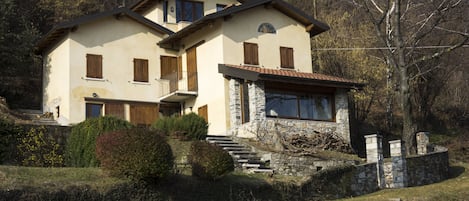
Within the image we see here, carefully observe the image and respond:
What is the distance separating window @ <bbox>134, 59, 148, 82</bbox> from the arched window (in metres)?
5.76

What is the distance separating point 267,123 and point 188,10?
10.3 meters

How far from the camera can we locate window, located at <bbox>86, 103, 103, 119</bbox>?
103 feet

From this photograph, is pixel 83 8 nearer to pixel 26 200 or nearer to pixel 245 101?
pixel 245 101

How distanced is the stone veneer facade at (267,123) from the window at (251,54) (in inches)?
75.9

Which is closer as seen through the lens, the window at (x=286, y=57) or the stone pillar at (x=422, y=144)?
the stone pillar at (x=422, y=144)

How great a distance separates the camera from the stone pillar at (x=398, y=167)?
2338 centimetres

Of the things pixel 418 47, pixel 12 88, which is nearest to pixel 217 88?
pixel 12 88

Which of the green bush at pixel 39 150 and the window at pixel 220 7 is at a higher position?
the window at pixel 220 7

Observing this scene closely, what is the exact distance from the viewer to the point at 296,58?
33.0 metres

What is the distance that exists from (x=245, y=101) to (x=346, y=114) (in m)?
4.65

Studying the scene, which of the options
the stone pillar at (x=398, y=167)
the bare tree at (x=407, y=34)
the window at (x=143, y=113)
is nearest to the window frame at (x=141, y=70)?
the window at (x=143, y=113)

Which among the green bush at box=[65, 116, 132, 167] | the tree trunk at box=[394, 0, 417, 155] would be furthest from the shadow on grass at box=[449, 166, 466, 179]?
the green bush at box=[65, 116, 132, 167]

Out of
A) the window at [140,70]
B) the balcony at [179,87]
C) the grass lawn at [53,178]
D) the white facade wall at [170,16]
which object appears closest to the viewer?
the grass lawn at [53,178]

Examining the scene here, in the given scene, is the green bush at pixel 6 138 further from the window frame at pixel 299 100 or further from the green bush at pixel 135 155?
the window frame at pixel 299 100
